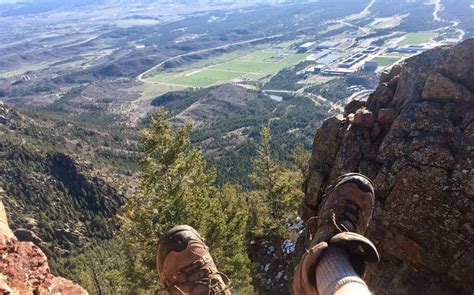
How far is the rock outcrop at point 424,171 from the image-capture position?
31.1 ft

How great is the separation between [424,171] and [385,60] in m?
175

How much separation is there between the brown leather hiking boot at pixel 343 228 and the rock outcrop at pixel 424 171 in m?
1.40

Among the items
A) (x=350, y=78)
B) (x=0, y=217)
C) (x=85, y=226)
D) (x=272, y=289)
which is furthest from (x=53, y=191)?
(x=350, y=78)

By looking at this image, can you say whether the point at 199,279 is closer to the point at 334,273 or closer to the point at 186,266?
→ the point at 186,266

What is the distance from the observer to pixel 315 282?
22.8ft

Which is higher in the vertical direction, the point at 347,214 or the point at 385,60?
the point at 347,214

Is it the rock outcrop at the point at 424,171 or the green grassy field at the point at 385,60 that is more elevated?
the rock outcrop at the point at 424,171

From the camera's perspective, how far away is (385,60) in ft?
566

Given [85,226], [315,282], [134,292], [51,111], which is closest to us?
[315,282]

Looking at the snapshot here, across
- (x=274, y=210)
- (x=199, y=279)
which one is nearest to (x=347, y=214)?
(x=199, y=279)

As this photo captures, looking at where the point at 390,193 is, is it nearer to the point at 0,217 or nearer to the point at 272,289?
the point at 0,217

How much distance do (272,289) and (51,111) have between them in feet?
601

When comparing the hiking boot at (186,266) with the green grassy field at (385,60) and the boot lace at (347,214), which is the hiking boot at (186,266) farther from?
the green grassy field at (385,60)

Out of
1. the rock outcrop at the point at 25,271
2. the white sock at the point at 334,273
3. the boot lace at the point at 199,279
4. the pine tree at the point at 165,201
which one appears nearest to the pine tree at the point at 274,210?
the pine tree at the point at 165,201
